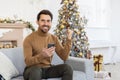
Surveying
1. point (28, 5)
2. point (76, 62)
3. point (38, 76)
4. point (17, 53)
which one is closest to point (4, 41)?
point (28, 5)

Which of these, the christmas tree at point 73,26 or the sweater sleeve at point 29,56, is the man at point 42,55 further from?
the christmas tree at point 73,26

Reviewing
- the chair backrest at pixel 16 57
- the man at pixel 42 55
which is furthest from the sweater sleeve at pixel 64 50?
the chair backrest at pixel 16 57

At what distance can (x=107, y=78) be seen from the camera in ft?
11.1

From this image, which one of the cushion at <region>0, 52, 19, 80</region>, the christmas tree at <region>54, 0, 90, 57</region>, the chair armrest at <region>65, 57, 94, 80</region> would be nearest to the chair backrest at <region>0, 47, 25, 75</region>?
the cushion at <region>0, 52, 19, 80</region>

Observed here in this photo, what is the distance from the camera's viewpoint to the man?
2.51 meters

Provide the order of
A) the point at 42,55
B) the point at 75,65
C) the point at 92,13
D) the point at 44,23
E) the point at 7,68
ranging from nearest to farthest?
the point at 42,55 → the point at 7,68 → the point at 44,23 → the point at 75,65 → the point at 92,13

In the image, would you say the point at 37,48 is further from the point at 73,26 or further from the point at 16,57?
the point at 73,26

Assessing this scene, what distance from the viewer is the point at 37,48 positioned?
2.70 metres

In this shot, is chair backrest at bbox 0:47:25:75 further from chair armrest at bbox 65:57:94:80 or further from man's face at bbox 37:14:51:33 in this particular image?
chair armrest at bbox 65:57:94:80

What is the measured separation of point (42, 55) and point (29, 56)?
0.17 meters

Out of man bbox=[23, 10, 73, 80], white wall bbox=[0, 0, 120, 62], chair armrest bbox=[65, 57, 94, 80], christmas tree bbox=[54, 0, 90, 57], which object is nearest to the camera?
man bbox=[23, 10, 73, 80]

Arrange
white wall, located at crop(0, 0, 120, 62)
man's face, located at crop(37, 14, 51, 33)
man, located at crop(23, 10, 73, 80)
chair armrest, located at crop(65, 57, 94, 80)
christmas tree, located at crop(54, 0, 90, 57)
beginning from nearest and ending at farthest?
man, located at crop(23, 10, 73, 80) → man's face, located at crop(37, 14, 51, 33) → chair armrest, located at crop(65, 57, 94, 80) → christmas tree, located at crop(54, 0, 90, 57) → white wall, located at crop(0, 0, 120, 62)

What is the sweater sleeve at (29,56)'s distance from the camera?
2533mm

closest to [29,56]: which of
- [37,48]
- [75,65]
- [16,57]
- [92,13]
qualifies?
[37,48]
